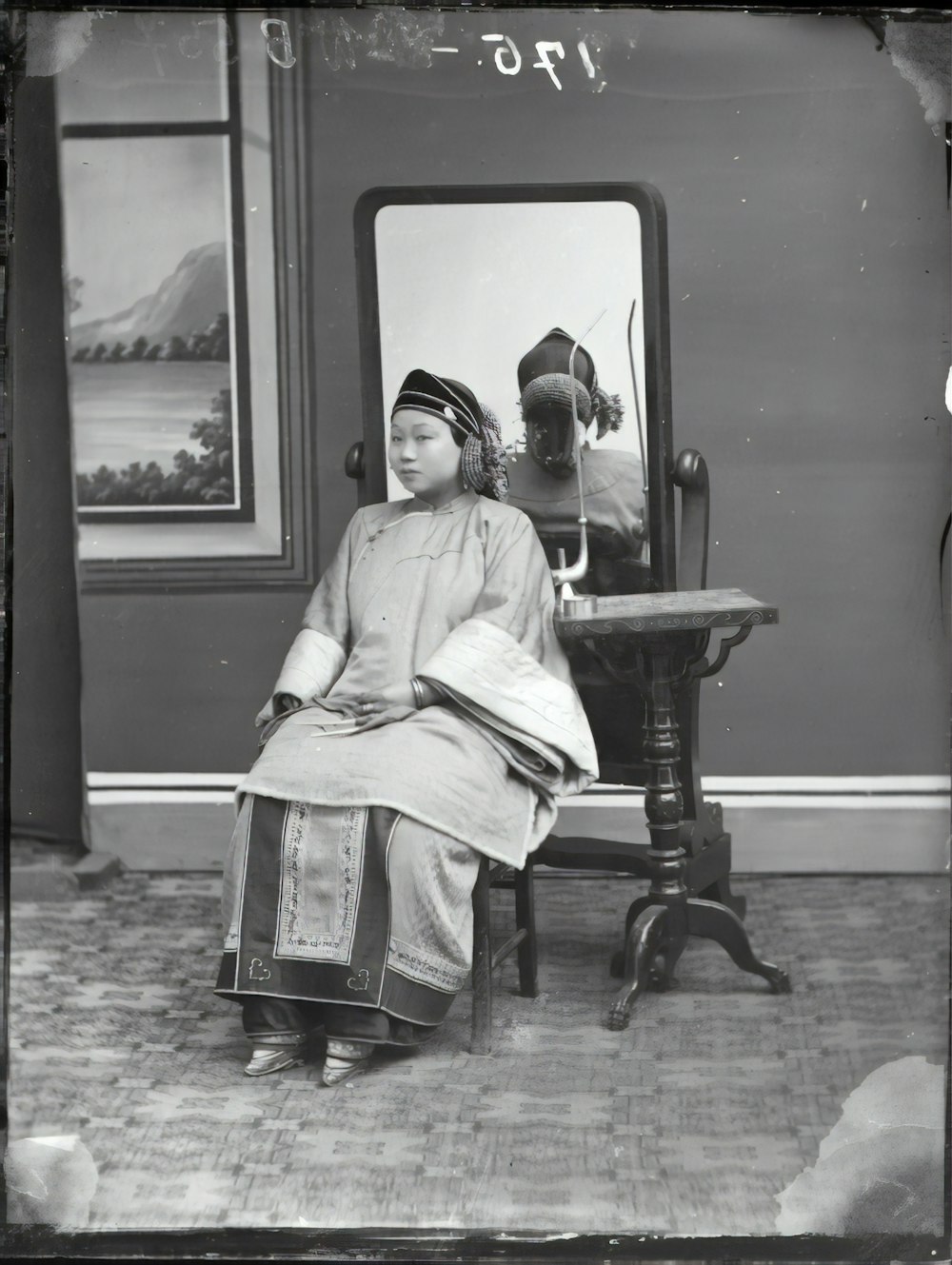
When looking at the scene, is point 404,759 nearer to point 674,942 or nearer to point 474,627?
point 474,627

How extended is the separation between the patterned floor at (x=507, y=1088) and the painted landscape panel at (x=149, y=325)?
3.79ft

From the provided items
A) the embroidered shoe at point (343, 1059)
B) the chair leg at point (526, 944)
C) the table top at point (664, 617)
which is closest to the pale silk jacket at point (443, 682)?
the table top at point (664, 617)

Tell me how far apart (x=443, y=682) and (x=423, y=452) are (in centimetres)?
54

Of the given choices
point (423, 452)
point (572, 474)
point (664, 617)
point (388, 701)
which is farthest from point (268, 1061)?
point (572, 474)

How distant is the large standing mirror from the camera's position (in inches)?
131

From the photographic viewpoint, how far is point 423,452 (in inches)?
130

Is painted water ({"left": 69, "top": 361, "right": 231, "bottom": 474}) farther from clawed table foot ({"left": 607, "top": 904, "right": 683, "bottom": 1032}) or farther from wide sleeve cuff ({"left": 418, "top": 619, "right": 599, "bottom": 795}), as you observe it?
clawed table foot ({"left": 607, "top": 904, "right": 683, "bottom": 1032})

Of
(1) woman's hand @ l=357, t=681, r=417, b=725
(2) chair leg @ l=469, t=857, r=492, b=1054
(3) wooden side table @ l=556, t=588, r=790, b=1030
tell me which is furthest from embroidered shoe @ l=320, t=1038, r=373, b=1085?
(1) woman's hand @ l=357, t=681, r=417, b=725

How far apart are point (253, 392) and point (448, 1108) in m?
1.88

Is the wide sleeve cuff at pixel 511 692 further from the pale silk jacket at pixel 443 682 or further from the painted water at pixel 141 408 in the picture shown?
the painted water at pixel 141 408

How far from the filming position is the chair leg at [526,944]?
3.42 m

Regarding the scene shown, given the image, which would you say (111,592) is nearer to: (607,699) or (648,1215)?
(607,699)

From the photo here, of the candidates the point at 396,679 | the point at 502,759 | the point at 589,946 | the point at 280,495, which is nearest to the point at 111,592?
the point at 280,495

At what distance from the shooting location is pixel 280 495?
3887mm
